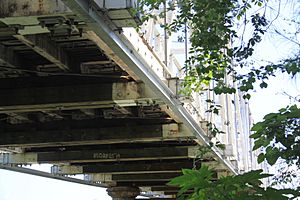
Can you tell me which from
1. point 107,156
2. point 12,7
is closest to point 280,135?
point 12,7

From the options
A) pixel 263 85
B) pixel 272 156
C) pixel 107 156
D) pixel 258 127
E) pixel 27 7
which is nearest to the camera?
pixel 272 156

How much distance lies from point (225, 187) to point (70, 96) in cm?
843

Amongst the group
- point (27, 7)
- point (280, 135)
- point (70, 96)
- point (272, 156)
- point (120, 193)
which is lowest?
point (120, 193)

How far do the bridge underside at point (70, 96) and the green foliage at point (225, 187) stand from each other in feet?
10.9

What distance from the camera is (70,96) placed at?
11.8m

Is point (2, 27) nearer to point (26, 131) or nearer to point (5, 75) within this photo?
point (5, 75)

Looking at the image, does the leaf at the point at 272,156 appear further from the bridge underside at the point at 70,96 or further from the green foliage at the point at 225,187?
the bridge underside at the point at 70,96

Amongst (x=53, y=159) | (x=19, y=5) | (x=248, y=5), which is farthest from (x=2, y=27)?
(x=53, y=159)

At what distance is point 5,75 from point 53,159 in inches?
392

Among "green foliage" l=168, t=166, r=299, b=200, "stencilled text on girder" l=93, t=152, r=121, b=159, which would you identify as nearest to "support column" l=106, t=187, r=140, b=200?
"stencilled text on girder" l=93, t=152, r=121, b=159

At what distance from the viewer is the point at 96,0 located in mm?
7113

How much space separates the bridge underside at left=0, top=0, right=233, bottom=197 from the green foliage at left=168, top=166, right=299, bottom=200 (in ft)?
10.9

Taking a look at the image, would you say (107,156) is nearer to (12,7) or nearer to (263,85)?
(12,7)

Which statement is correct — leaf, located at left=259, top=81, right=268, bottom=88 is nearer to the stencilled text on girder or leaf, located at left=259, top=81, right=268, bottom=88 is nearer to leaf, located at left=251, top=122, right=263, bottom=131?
leaf, located at left=251, top=122, right=263, bottom=131
